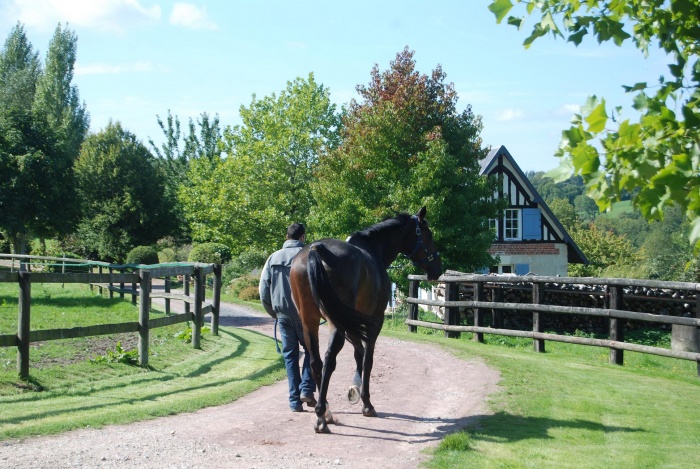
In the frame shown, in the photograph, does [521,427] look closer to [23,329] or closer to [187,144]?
[23,329]

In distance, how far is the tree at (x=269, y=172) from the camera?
117 ft

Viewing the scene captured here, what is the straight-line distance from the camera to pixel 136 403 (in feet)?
24.9

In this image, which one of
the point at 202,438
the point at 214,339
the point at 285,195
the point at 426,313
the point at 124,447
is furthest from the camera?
the point at 285,195

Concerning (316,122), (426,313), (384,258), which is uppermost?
(316,122)

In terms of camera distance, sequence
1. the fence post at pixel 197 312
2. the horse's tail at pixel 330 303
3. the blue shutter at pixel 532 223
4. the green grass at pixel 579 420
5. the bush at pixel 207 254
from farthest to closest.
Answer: the bush at pixel 207 254
the blue shutter at pixel 532 223
the fence post at pixel 197 312
the horse's tail at pixel 330 303
the green grass at pixel 579 420

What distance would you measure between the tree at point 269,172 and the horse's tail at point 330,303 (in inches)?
1097

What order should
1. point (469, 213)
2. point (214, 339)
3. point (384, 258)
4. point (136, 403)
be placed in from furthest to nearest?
1. point (469, 213)
2. point (214, 339)
3. point (384, 258)
4. point (136, 403)

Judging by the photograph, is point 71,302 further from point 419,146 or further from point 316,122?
point 316,122

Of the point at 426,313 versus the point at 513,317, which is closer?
the point at 513,317

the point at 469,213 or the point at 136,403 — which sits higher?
the point at 469,213

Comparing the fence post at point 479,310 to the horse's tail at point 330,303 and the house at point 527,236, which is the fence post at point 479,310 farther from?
the house at point 527,236

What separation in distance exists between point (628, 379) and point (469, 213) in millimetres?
13886

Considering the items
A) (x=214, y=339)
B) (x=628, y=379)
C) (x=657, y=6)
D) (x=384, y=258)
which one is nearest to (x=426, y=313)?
(x=214, y=339)

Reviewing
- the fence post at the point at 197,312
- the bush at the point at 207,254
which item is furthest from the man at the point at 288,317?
the bush at the point at 207,254
